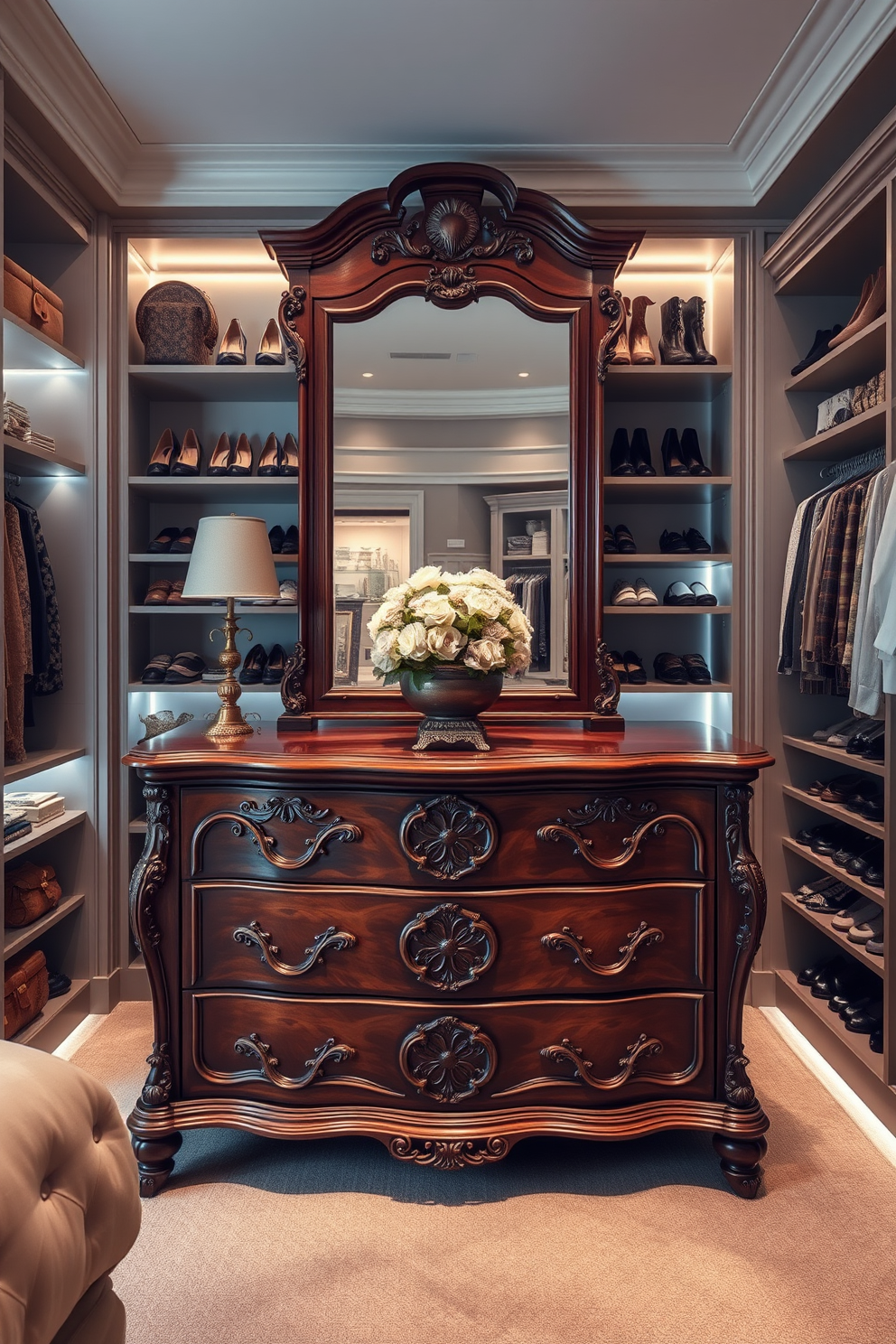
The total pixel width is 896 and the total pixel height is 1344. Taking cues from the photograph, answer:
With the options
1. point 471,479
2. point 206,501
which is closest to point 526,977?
point 471,479

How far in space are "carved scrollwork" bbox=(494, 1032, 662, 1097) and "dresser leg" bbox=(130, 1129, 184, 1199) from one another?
2.55ft

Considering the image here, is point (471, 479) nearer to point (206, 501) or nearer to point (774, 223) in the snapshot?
point (206, 501)

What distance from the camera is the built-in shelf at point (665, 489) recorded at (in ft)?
9.89

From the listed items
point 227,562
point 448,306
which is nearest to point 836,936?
point 227,562

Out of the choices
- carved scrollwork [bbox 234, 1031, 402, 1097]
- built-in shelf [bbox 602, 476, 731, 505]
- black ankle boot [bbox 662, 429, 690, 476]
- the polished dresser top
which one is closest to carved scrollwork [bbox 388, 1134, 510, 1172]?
carved scrollwork [bbox 234, 1031, 402, 1097]

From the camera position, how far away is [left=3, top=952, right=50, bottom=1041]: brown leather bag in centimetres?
246

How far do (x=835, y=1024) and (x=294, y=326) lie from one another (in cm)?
267

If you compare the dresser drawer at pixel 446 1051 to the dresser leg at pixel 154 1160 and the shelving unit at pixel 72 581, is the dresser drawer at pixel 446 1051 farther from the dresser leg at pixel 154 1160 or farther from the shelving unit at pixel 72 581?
the shelving unit at pixel 72 581

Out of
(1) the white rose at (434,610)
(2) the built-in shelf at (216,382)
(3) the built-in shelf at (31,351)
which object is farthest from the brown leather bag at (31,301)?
(1) the white rose at (434,610)

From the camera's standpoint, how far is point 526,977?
2.03m

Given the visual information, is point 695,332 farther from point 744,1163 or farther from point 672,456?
point 744,1163

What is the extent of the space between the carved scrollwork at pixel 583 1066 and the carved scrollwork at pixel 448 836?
468 millimetres

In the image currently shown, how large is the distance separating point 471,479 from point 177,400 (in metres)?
1.28

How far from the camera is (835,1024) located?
263 cm
